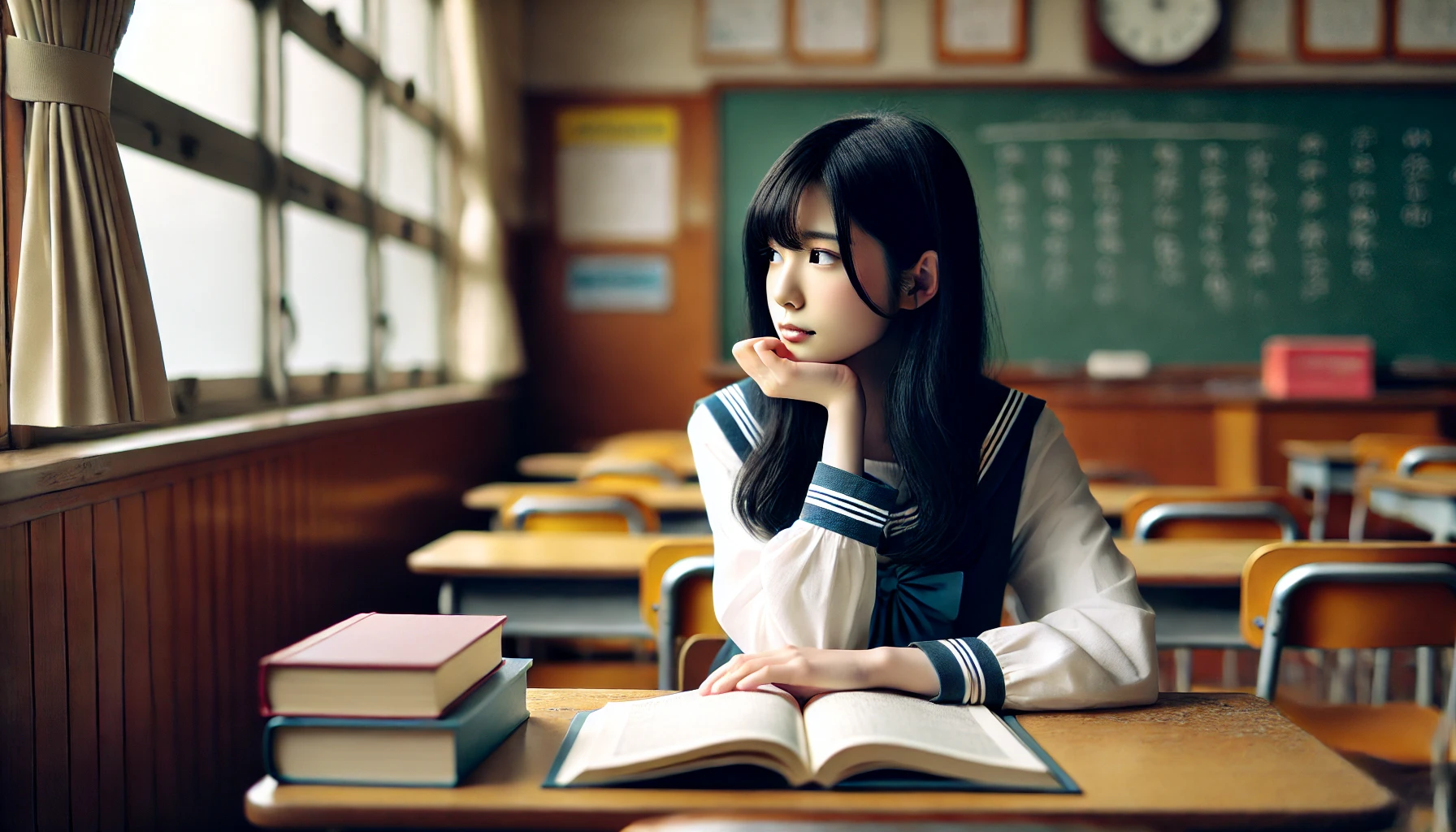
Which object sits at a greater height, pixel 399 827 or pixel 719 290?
pixel 719 290

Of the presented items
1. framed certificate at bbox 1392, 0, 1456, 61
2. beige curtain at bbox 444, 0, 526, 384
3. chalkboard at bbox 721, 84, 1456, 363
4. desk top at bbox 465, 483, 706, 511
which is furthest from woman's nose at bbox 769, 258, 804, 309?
framed certificate at bbox 1392, 0, 1456, 61

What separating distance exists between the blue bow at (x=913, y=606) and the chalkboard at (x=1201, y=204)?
415cm

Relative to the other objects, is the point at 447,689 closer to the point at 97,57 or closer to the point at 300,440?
the point at 97,57

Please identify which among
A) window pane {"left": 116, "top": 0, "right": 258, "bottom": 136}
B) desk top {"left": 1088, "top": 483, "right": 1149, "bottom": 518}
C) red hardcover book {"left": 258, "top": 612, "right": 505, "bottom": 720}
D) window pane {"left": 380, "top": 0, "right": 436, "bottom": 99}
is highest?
window pane {"left": 380, "top": 0, "right": 436, "bottom": 99}

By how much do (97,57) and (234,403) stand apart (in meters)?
0.97

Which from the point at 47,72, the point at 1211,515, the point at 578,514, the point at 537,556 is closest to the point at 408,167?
the point at 578,514

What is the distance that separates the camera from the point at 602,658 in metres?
3.33

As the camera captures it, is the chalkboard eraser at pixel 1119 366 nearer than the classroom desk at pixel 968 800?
No

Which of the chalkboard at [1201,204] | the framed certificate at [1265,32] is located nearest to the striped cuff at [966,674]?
the chalkboard at [1201,204]

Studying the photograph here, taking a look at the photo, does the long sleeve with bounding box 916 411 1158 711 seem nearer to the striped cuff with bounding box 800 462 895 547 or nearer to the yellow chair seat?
the striped cuff with bounding box 800 462 895 547

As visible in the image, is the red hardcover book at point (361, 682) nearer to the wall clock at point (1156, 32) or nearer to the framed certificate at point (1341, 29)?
the wall clock at point (1156, 32)

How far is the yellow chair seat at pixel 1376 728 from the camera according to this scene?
5.43ft

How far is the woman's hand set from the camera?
99 centimetres

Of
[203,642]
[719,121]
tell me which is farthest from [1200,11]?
[203,642]
